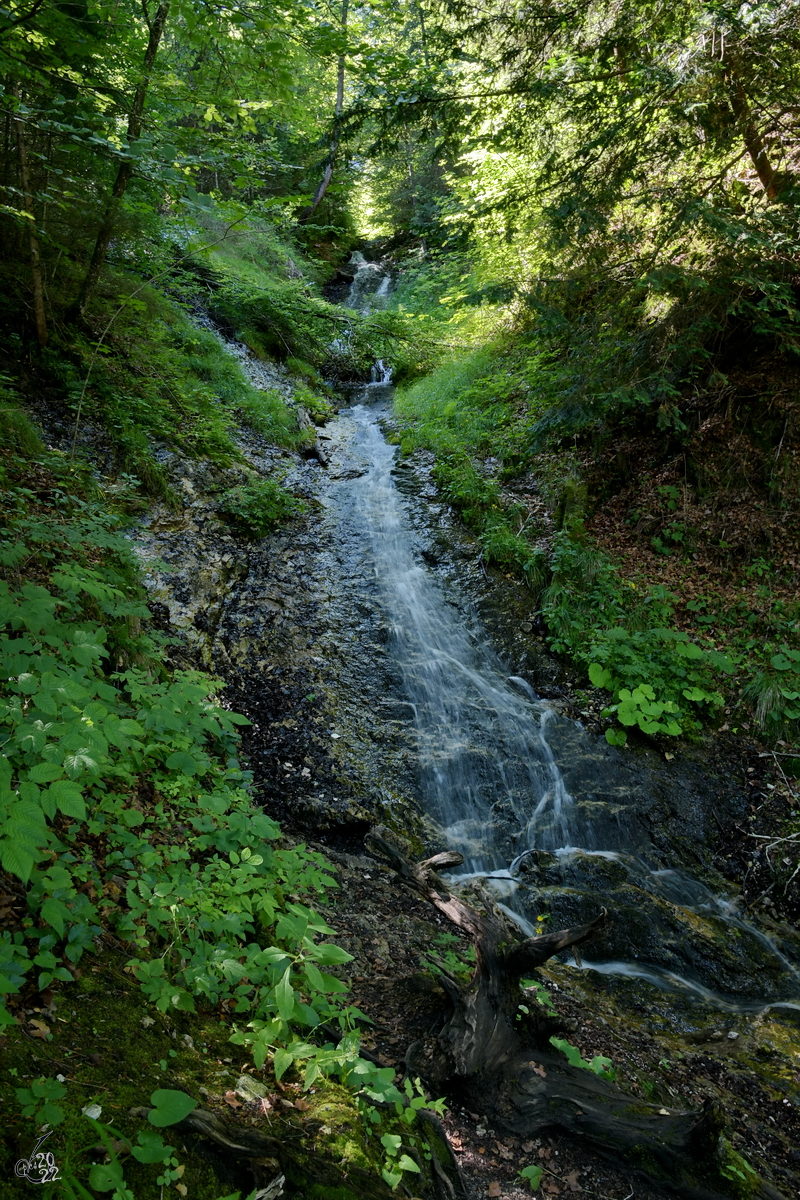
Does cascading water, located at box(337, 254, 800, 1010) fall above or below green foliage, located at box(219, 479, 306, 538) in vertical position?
below

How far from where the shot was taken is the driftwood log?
253cm

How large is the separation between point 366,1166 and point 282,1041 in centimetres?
48

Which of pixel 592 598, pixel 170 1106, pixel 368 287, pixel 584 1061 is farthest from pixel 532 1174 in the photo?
pixel 368 287

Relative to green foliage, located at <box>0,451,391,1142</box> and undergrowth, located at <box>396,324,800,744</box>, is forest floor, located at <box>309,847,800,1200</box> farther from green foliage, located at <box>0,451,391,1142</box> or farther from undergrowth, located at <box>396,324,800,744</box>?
undergrowth, located at <box>396,324,800,744</box>

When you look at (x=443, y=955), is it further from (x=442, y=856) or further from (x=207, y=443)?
(x=207, y=443)

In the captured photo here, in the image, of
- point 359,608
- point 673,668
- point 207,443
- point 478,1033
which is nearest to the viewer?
point 478,1033

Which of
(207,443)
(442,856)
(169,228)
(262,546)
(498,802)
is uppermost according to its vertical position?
(169,228)

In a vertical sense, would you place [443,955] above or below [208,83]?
below

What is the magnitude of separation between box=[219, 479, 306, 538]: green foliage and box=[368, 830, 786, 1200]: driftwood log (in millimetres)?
5721

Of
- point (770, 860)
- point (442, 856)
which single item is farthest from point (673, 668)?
point (442, 856)

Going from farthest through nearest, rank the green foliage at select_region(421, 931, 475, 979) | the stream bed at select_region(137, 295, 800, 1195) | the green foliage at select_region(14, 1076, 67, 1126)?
1. the stream bed at select_region(137, 295, 800, 1195)
2. the green foliage at select_region(421, 931, 475, 979)
3. the green foliage at select_region(14, 1076, 67, 1126)

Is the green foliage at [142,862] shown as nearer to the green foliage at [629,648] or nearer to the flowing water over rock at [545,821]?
the flowing water over rock at [545,821]

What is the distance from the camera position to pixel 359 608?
7262 mm

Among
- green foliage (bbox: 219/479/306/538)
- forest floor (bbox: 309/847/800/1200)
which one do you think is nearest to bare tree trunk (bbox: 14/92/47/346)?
green foliage (bbox: 219/479/306/538)
